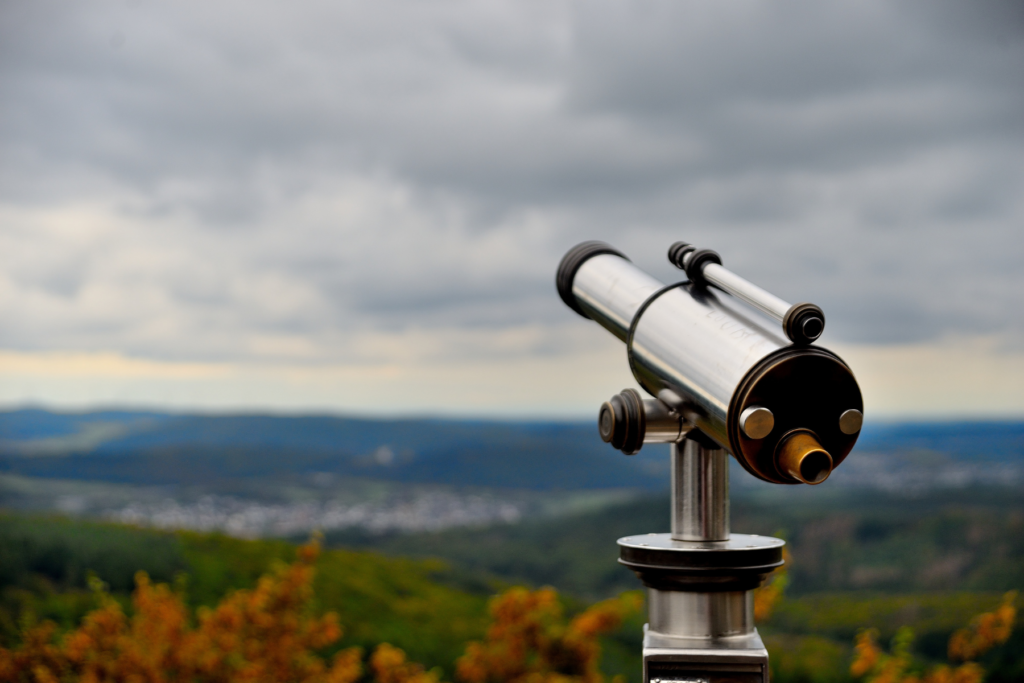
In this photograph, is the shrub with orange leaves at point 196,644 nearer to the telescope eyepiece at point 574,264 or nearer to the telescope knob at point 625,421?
the telescope eyepiece at point 574,264

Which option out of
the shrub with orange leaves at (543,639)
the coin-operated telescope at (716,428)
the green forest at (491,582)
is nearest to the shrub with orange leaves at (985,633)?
the green forest at (491,582)

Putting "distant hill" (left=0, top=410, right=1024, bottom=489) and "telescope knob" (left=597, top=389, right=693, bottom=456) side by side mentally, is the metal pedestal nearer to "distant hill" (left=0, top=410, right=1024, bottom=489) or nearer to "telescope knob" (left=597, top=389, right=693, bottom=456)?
"telescope knob" (left=597, top=389, right=693, bottom=456)

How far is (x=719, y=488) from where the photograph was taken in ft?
4.38

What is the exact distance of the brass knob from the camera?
1068mm

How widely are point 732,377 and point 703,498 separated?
0.24 m

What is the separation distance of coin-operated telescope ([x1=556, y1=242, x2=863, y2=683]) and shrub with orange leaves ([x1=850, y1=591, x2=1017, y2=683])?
3425 mm

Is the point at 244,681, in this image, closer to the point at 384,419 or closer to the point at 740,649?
the point at 740,649

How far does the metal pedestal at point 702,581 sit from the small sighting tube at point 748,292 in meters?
0.22

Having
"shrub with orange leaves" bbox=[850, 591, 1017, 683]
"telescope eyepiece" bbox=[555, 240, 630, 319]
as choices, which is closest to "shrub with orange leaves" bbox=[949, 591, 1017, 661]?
→ "shrub with orange leaves" bbox=[850, 591, 1017, 683]

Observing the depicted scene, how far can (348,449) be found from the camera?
23703 millimetres

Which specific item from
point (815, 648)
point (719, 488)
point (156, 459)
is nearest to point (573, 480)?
point (156, 459)

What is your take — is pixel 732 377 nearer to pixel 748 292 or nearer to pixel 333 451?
pixel 748 292

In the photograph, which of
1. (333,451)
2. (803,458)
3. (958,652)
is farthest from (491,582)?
(333,451)

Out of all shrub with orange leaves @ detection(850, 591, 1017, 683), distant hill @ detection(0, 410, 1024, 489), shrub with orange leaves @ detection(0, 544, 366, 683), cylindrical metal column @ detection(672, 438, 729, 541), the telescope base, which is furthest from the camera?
distant hill @ detection(0, 410, 1024, 489)
